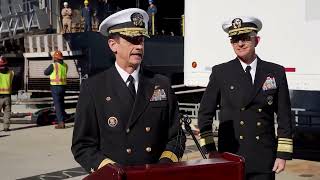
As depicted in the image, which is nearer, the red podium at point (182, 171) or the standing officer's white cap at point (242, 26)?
the red podium at point (182, 171)

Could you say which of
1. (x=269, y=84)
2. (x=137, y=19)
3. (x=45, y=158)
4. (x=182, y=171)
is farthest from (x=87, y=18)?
(x=182, y=171)

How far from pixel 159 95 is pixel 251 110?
1052 millimetres

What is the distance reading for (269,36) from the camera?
7934mm

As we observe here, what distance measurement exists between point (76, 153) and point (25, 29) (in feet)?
61.6

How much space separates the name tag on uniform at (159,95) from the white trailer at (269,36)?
15.4 ft

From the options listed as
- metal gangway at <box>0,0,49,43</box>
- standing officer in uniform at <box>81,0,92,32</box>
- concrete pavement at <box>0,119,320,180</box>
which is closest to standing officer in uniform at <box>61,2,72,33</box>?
standing officer in uniform at <box>81,0,92,32</box>

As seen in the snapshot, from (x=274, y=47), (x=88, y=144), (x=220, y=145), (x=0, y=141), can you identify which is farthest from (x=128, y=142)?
(x=0, y=141)

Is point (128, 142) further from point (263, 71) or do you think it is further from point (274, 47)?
point (274, 47)

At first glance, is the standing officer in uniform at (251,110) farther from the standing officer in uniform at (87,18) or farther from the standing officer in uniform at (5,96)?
the standing officer in uniform at (87,18)

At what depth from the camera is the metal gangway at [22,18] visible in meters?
21.1

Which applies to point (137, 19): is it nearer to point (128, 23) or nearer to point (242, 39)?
point (128, 23)

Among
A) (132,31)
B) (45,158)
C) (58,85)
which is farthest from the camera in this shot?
(58,85)

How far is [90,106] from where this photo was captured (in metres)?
3.02

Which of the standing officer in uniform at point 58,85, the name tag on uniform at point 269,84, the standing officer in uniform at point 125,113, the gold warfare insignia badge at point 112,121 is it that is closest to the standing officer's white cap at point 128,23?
the standing officer in uniform at point 125,113
